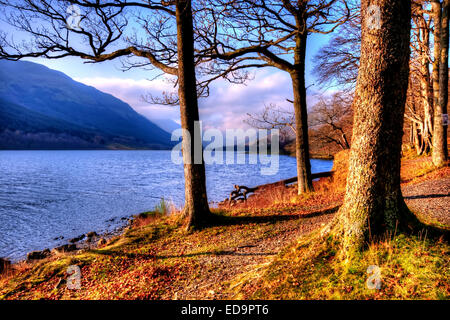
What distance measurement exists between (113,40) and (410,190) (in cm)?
1213

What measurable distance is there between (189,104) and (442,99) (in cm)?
1222

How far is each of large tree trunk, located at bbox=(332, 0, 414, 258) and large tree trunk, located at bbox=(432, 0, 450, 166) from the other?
10.7 meters

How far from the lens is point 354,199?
3777mm

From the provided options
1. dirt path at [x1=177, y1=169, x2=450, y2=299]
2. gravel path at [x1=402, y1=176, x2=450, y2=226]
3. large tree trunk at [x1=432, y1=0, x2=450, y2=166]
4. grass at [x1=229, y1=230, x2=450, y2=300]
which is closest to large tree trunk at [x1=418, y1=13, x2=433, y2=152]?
large tree trunk at [x1=432, y1=0, x2=450, y2=166]

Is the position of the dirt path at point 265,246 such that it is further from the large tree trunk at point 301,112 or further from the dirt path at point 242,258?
the large tree trunk at point 301,112

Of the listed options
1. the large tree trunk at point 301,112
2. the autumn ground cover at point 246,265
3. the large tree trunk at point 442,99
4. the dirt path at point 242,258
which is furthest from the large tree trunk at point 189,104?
the large tree trunk at point 442,99

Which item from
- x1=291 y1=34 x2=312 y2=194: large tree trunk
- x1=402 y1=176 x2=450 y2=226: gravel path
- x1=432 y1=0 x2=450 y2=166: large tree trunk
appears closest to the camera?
x1=402 y1=176 x2=450 y2=226: gravel path

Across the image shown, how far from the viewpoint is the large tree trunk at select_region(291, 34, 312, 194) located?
10.5m

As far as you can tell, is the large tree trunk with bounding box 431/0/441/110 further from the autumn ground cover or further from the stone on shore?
the stone on shore

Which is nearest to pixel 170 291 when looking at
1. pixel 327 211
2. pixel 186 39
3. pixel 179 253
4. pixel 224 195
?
pixel 179 253

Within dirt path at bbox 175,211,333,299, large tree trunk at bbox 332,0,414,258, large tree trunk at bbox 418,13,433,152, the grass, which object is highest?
large tree trunk at bbox 418,13,433,152

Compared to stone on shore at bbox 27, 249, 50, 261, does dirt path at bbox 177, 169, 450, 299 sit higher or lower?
higher

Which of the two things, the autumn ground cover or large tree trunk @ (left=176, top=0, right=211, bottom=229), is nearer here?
the autumn ground cover
